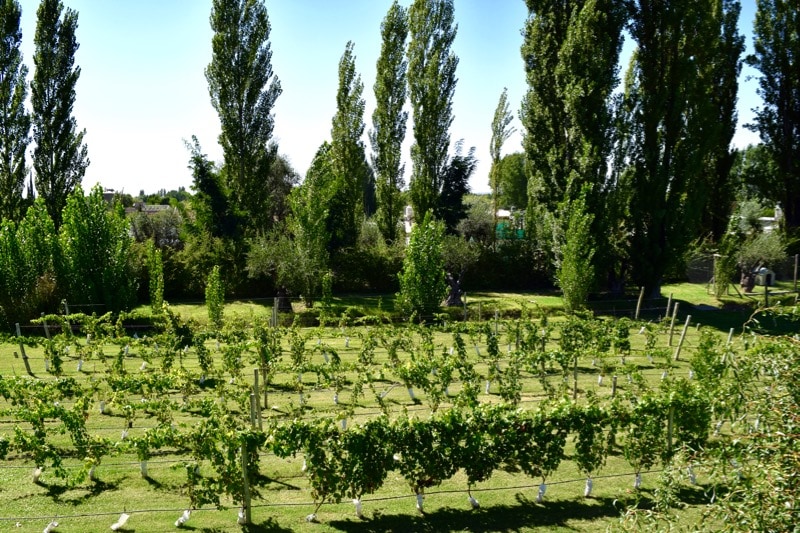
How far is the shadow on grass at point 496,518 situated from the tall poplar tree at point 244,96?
23686 mm

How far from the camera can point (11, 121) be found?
29141 millimetres

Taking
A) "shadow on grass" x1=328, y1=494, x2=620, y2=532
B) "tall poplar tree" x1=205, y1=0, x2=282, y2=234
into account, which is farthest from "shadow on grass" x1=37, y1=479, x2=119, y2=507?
"tall poplar tree" x1=205, y1=0, x2=282, y2=234

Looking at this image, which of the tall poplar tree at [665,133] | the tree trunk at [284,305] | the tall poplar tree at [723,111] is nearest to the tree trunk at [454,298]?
the tree trunk at [284,305]

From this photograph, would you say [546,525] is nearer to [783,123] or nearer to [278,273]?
[278,273]

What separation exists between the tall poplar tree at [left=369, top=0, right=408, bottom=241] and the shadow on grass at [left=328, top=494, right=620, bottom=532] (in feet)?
83.5

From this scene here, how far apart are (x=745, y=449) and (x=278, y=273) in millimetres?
→ 22608

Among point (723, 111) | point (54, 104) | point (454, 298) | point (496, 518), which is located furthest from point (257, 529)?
point (723, 111)

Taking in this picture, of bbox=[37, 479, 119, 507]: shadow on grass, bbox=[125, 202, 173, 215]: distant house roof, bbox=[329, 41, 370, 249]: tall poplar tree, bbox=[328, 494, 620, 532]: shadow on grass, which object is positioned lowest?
bbox=[328, 494, 620, 532]: shadow on grass

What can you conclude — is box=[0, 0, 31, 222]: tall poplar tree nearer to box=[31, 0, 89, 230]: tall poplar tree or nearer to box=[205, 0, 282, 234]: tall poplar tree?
box=[31, 0, 89, 230]: tall poplar tree

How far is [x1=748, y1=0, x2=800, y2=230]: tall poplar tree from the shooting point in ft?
105

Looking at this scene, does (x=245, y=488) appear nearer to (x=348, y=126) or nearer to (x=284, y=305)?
(x=284, y=305)

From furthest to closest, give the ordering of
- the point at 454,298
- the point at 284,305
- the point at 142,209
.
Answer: the point at 142,209, the point at 454,298, the point at 284,305

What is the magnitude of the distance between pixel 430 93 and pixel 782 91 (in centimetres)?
1776

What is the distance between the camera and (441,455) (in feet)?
30.0
